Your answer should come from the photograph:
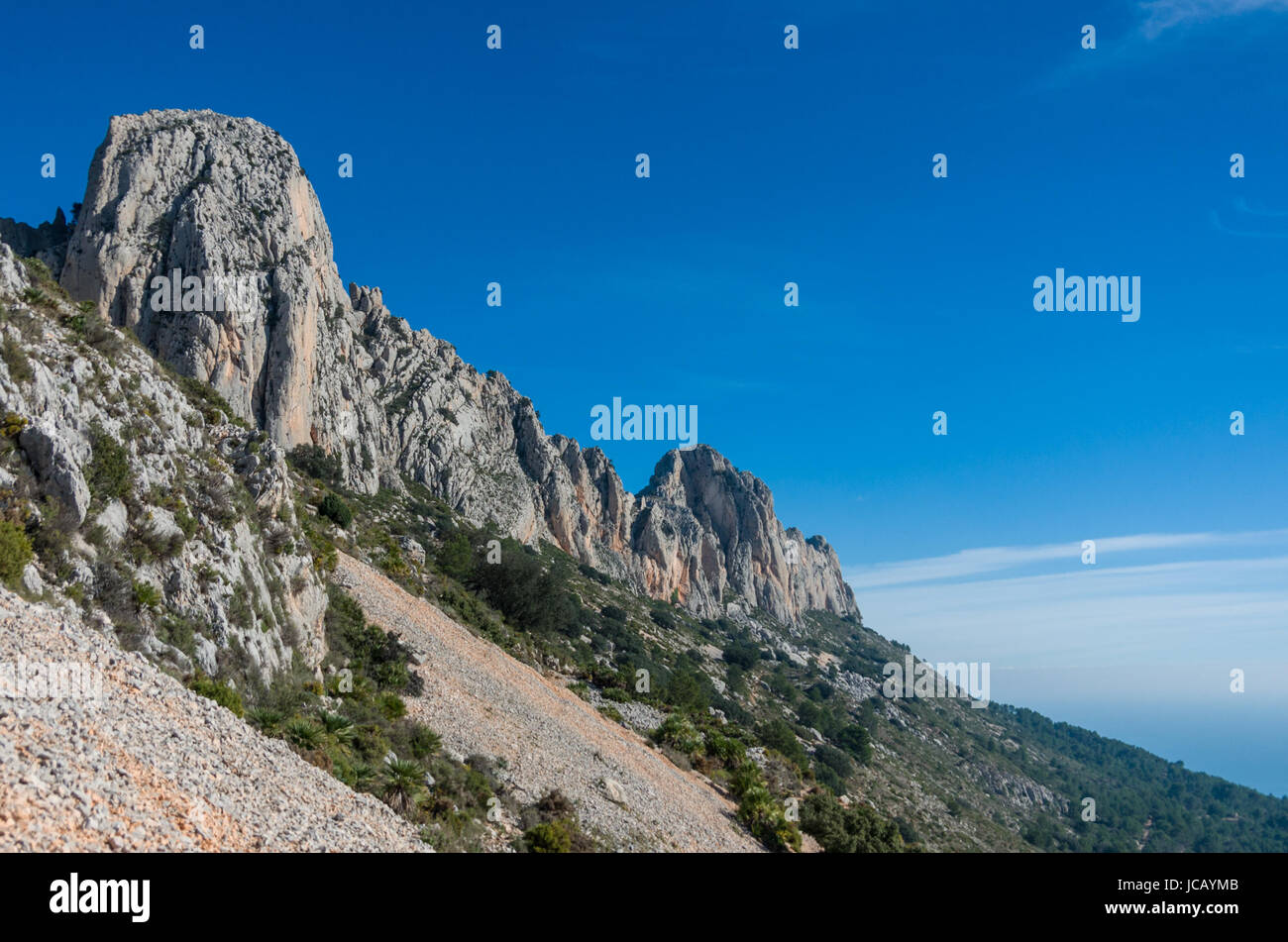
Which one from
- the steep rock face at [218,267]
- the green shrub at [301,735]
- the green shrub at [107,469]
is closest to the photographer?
the green shrub at [301,735]

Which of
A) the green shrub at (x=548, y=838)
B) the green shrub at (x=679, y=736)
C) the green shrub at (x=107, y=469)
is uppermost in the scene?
the green shrub at (x=107, y=469)

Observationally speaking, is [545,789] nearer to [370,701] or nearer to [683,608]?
[370,701]

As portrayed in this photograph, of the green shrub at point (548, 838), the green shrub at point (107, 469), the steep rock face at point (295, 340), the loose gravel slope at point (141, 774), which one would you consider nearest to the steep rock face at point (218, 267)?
the steep rock face at point (295, 340)

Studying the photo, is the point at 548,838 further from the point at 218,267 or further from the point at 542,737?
the point at 218,267

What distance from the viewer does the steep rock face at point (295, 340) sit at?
169 feet

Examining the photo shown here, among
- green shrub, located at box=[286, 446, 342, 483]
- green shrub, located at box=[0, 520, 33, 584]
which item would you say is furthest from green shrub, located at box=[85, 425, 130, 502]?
green shrub, located at box=[286, 446, 342, 483]

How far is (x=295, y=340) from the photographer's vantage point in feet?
181

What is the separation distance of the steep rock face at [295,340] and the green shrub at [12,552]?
4166 centimetres

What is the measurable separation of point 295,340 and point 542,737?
144 feet

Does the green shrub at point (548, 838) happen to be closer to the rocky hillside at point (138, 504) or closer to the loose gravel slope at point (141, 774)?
the loose gravel slope at point (141, 774)

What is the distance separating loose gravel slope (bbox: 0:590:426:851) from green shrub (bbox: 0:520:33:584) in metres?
0.58

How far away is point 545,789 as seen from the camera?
61.9ft

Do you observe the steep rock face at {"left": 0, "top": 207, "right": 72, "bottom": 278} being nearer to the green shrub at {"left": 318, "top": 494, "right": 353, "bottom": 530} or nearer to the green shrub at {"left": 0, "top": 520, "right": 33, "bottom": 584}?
the green shrub at {"left": 318, "top": 494, "right": 353, "bottom": 530}

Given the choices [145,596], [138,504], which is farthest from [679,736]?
[138,504]
